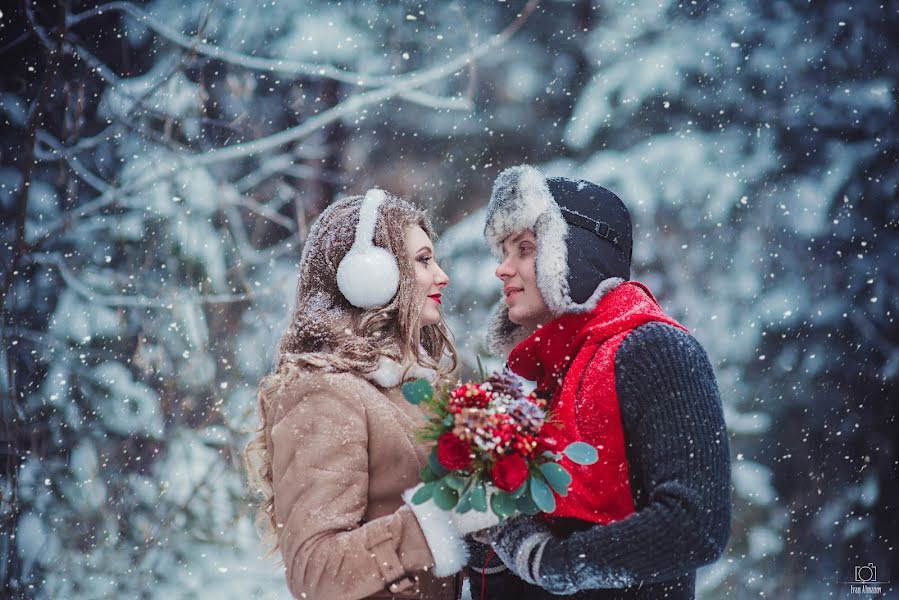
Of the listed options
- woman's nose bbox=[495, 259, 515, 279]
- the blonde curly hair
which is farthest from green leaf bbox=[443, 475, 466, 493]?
woman's nose bbox=[495, 259, 515, 279]

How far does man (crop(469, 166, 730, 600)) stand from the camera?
1.85 m

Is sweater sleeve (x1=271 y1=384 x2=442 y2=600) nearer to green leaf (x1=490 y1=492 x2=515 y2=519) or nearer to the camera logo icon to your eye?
green leaf (x1=490 y1=492 x2=515 y2=519)

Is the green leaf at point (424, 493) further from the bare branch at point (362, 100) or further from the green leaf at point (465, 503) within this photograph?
the bare branch at point (362, 100)

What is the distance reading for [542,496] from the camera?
1.77 metres

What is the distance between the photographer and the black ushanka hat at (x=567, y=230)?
7.59 feet

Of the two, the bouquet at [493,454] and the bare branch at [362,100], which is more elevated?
the bare branch at [362,100]

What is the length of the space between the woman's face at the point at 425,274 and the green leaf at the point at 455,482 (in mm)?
784

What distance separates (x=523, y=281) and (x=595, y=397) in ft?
1.93

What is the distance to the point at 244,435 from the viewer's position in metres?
5.49

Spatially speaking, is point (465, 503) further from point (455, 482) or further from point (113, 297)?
point (113, 297)

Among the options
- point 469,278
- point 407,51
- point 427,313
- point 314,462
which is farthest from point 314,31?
point 314,462

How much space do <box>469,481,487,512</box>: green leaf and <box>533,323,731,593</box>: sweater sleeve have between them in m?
0.24

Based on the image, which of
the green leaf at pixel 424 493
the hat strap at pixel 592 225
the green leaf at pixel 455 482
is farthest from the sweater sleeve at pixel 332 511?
the hat strap at pixel 592 225
